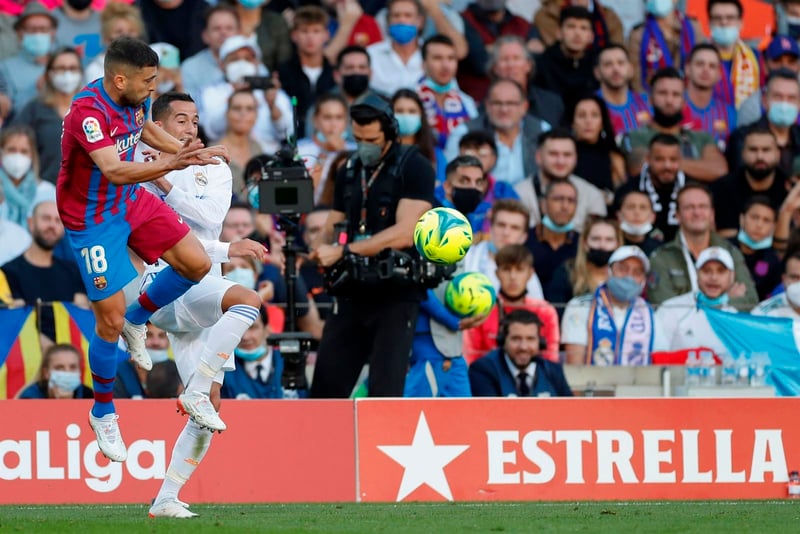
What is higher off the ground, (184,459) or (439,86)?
(439,86)

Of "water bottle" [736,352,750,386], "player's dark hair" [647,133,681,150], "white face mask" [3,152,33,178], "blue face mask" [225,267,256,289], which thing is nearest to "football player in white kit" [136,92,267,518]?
"blue face mask" [225,267,256,289]

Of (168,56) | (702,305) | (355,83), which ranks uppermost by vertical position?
(168,56)

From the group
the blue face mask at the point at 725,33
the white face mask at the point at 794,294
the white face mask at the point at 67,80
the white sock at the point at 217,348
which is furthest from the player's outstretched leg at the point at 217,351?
the blue face mask at the point at 725,33

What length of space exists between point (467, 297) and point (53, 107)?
5467 mm

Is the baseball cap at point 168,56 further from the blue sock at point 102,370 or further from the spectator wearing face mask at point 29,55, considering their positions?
the blue sock at point 102,370

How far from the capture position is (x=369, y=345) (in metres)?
11.7

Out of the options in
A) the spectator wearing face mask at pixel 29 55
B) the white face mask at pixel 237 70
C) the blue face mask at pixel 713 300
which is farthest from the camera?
the spectator wearing face mask at pixel 29 55

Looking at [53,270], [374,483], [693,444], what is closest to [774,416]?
[693,444]

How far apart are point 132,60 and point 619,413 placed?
4.65 m

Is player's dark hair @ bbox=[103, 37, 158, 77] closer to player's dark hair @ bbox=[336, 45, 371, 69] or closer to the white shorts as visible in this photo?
the white shorts

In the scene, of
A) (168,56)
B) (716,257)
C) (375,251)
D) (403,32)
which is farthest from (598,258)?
(168,56)

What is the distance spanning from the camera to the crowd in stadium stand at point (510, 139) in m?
13.8

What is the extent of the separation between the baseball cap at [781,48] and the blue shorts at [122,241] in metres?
10.7

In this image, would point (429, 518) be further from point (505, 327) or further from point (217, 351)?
point (505, 327)
